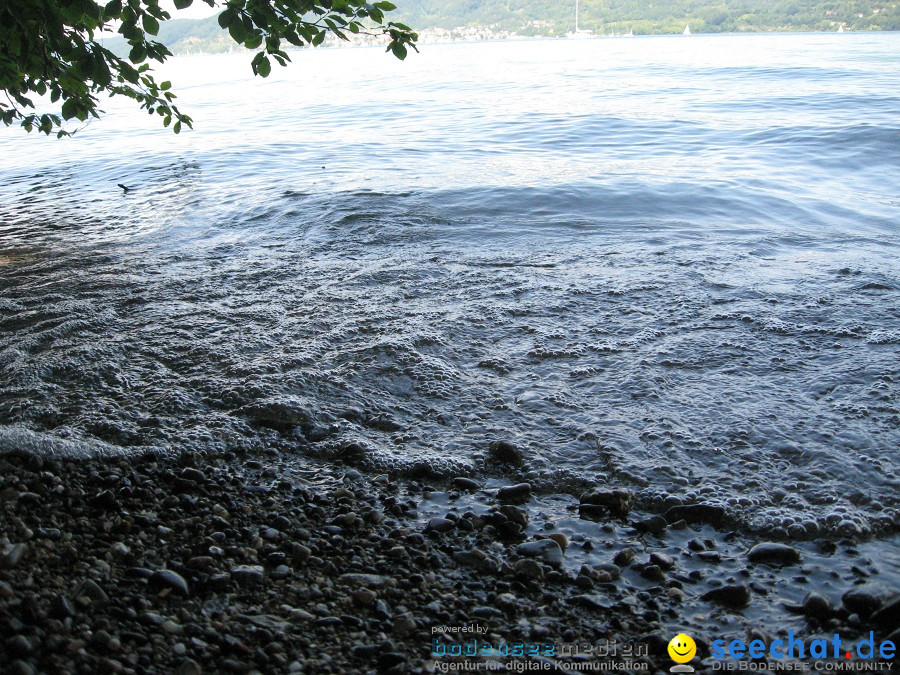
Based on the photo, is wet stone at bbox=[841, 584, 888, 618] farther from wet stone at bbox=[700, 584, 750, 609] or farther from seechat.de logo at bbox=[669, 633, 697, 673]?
seechat.de logo at bbox=[669, 633, 697, 673]

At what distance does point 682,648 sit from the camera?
273 centimetres

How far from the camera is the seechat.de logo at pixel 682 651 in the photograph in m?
2.65

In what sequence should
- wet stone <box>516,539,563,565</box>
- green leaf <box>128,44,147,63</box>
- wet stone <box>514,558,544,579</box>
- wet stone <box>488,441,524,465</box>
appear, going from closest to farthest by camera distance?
wet stone <box>514,558,544,579</box>, wet stone <box>516,539,563,565</box>, wet stone <box>488,441,524,465</box>, green leaf <box>128,44,147,63</box>

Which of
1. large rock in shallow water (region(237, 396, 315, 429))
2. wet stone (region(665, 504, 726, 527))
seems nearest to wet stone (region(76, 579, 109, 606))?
large rock in shallow water (region(237, 396, 315, 429))

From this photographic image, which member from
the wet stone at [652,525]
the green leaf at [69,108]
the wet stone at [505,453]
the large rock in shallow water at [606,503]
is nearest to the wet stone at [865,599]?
the wet stone at [652,525]

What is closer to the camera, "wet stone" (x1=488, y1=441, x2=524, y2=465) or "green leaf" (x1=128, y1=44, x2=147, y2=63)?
"wet stone" (x1=488, y1=441, x2=524, y2=465)

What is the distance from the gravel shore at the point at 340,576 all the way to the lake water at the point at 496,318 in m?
0.33

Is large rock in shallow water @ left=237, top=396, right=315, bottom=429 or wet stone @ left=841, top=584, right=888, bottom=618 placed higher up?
large rock in shallow water @ left=237, top=396, right=315, bottom=429

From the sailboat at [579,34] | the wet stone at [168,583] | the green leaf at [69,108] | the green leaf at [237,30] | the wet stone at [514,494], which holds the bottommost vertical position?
the wet stone at [514,494]

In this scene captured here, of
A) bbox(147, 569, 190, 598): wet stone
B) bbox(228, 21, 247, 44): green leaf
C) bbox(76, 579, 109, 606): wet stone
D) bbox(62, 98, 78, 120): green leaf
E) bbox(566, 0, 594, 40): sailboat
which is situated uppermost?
bbox(566, 0, 594, 40): sailboat

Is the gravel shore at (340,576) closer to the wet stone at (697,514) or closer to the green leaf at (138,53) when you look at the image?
the wet stone at (697,514)

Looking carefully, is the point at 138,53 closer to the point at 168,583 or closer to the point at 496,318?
the point at 496,318

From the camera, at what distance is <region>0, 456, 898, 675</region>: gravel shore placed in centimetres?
261

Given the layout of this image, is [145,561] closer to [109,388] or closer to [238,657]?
[238,657]
